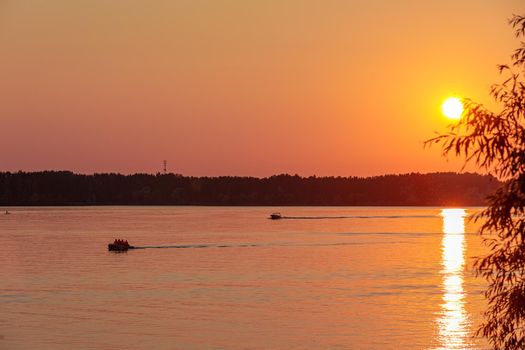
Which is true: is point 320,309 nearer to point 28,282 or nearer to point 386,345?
point 386,345

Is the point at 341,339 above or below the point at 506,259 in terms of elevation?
below

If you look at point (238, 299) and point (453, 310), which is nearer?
point (453, 310)

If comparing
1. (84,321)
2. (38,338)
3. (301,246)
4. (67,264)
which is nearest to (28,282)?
(67,264)

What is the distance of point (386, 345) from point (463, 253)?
83.9 metres

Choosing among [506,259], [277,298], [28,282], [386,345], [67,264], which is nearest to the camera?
[506,259]

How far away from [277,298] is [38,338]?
79.0 feet

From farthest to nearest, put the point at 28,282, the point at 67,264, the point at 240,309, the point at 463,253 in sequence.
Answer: the point at 463,253
the point at 67,264
the point at 28,282
the point at 240,309

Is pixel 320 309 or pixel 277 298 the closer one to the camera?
pixel 320 309

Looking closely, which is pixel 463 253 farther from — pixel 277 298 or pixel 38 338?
pixel 38 338

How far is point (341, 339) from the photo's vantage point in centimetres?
4938

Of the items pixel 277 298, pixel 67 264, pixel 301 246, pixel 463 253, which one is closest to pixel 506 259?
pixel 277 298

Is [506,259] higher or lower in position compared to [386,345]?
higher

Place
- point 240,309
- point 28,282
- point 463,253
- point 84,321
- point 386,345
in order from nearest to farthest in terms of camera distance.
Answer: point 386,345 < point 84,321 < point 240,309 < point 28,282 < point 463,253

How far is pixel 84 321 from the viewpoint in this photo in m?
55.4
